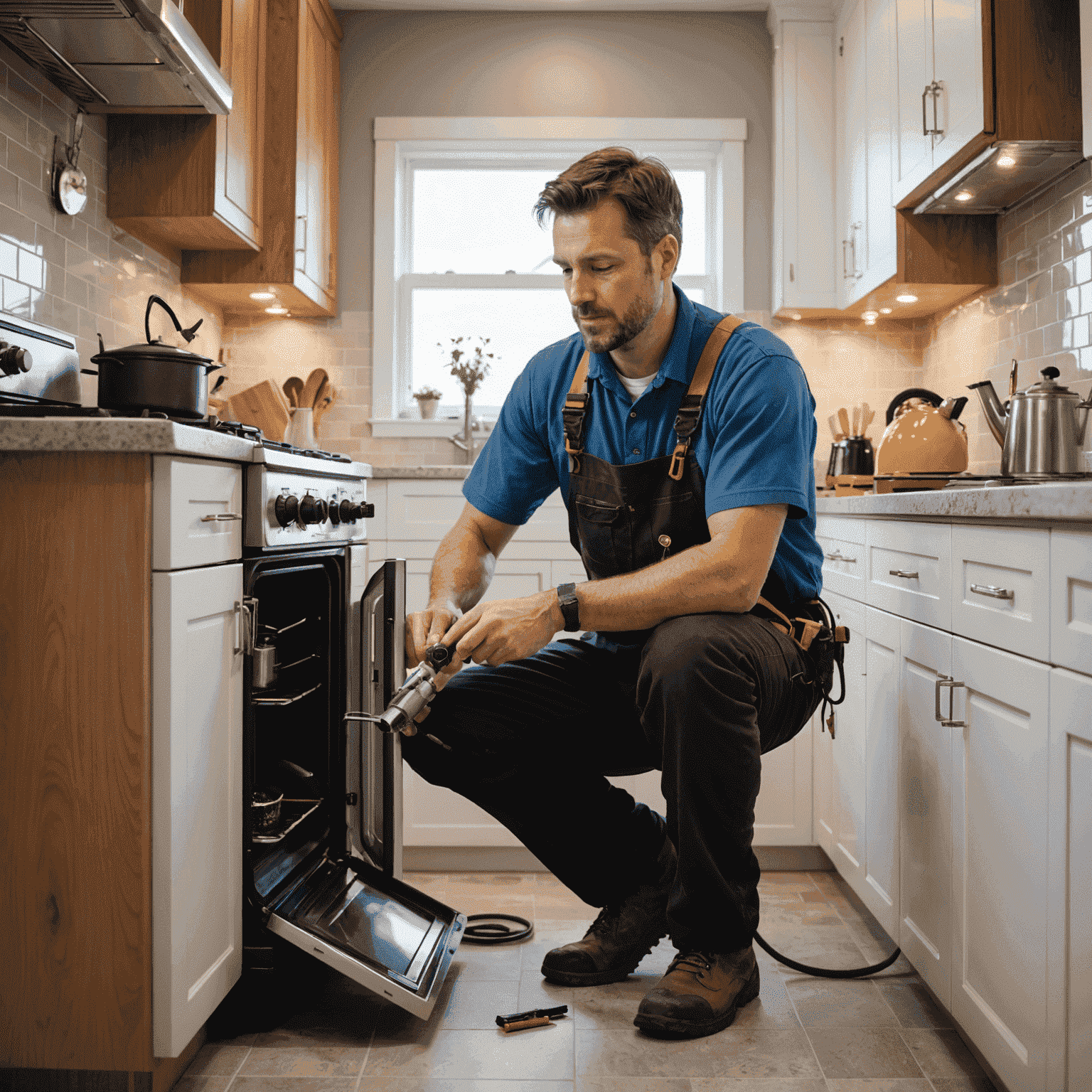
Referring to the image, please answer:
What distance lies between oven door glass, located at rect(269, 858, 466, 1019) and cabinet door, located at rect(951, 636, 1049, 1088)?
838 mm

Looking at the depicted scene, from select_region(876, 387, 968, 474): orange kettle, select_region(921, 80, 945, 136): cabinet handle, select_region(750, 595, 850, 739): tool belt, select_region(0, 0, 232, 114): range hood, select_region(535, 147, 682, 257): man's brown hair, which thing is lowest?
select_region(750, 595, 850, 739): tool belt

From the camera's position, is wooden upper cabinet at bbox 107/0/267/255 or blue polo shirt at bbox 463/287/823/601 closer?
blue polo shirt at bbox 463/287/823/601

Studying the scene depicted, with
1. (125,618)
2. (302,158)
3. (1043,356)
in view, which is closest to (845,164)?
(1043,356)

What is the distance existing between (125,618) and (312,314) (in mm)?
2442

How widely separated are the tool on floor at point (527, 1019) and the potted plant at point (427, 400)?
2302mm

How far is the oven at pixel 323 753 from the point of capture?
165cm

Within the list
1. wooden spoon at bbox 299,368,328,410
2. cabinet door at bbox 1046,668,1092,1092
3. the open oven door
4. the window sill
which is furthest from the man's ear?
wooden spoon at bbox 299,368,328,410

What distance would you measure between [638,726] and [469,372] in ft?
6.57

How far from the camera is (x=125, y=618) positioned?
136 cm

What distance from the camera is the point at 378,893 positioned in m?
1.93

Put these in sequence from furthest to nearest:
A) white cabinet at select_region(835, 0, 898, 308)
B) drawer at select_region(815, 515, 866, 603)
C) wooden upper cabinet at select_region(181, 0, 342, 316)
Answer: wooden upper cabinet at select_region(181, 0, 342, 316), white cabinet at select_region(835, 0, 898, 308), drawer at select_region(815, 515, 866, 603)

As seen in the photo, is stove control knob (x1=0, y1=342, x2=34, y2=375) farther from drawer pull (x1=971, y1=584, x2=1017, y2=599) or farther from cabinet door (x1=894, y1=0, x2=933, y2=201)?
cabinet door (x1=894, y1=0, x2=933, y2=201)

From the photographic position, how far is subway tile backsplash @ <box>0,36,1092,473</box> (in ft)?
7.42

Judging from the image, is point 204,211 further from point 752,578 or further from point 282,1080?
point 282,1080
